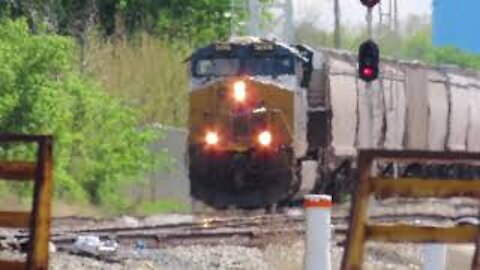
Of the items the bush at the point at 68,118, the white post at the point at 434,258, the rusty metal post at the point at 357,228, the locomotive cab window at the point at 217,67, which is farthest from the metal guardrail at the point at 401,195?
the locomotive cab window at the point at 217,67

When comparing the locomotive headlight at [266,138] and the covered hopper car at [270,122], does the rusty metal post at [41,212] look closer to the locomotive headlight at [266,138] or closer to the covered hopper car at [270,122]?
the covered hopper car at [270,122]

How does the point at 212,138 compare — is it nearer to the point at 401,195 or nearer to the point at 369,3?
the point at 369,3

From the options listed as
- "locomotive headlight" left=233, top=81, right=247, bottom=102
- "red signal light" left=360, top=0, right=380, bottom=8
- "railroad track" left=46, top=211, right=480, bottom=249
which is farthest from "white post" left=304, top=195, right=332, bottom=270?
"locomotive headlight" left=233, top=81, right=247, bottom=102

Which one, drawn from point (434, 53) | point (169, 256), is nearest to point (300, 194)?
point (169, 256)

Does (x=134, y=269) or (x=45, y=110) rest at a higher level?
(x=45, y=110)

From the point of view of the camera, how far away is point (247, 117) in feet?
88.9

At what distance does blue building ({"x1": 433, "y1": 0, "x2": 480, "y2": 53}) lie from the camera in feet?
272

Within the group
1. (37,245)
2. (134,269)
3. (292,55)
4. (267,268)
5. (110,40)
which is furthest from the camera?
(110,40)

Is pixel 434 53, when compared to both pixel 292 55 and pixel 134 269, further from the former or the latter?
pixel 134 269

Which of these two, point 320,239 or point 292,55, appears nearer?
point 320,239

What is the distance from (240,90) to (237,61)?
90 cm

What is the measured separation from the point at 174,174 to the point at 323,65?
1182cm

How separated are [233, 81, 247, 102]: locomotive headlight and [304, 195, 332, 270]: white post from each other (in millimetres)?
17329

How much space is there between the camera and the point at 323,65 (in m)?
28.1
